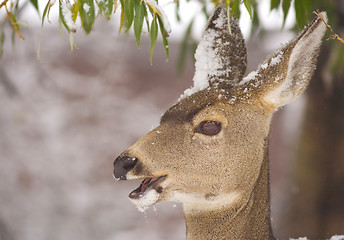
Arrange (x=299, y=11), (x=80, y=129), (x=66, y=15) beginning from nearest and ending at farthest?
1. (x=66, y=15)
2. (x=299, y=11)
3. (x=80, y=129)

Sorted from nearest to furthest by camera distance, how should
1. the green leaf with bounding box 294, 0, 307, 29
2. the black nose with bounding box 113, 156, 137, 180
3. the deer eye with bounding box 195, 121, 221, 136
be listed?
1. the black nose with bounding box 113, 156, 137, 180
2. the deer eye with bounding box 195, 121, 221, 136
3. the green leaf with bounding box 294, 0, 307, 29

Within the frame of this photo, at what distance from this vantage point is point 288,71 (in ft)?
7.09

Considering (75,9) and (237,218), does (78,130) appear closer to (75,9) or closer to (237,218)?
(75,9)

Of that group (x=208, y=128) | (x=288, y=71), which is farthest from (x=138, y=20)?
(x=288, y=71)

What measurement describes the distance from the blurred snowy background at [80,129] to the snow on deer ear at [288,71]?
4.65m

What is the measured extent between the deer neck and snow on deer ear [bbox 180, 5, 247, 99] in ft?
1.27

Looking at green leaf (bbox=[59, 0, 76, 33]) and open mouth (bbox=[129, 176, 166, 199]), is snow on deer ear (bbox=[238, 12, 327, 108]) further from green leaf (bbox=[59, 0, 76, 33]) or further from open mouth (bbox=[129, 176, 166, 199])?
green leaf (bbox=[59, 0, 76, 33])

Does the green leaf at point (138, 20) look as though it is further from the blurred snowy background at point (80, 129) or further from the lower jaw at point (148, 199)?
the blurred snowy background at point (80, 129)

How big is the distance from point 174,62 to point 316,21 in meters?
5.07

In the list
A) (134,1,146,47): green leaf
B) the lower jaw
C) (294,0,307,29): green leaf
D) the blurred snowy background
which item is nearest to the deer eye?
the lower jaw

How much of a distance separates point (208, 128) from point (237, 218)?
1.31 ft

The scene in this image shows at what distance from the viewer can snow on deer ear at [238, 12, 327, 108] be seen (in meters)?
2.11

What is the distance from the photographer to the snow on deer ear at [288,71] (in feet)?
6.91

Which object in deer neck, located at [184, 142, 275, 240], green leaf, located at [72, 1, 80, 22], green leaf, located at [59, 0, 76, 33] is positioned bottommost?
deer neck, located at [184, 142, 275, 240]
